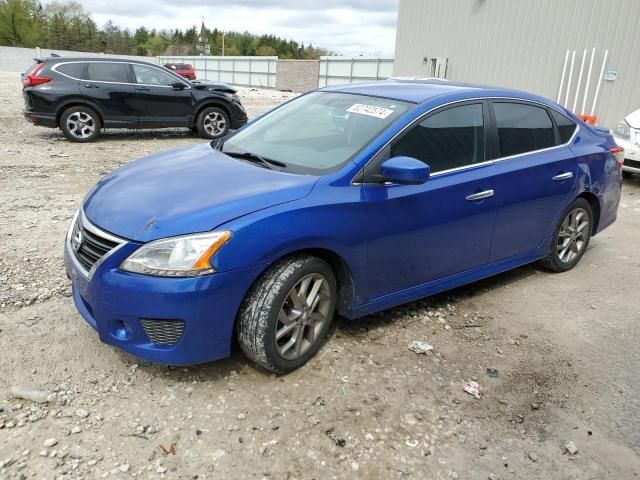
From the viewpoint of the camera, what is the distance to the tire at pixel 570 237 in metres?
4.73

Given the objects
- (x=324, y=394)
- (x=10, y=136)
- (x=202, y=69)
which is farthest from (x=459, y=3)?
(x=202, y=69)

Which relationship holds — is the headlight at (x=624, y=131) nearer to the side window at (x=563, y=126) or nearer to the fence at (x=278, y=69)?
the side window at (x=563, y=126)

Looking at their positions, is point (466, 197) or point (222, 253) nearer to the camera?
point (222, 253)

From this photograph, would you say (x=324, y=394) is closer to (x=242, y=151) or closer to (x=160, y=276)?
(x=160, y=276)

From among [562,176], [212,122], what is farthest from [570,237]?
[212,122]

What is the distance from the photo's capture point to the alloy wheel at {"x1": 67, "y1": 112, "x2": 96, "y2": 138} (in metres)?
10.3

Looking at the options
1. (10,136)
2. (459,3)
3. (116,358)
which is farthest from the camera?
(459,3)

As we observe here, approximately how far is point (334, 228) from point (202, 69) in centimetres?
4876

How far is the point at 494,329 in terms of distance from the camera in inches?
153

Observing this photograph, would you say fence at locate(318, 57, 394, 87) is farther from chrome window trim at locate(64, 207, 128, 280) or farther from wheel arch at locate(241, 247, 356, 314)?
chrome window trim at locate(64, 207, 128, 280)

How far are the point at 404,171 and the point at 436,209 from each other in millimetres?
554

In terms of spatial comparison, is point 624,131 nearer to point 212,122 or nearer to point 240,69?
point 212,122

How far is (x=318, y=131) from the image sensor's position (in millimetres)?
3750

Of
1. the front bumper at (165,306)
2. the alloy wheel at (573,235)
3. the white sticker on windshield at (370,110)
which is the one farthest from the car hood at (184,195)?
the alloy wheel at (573,235)
